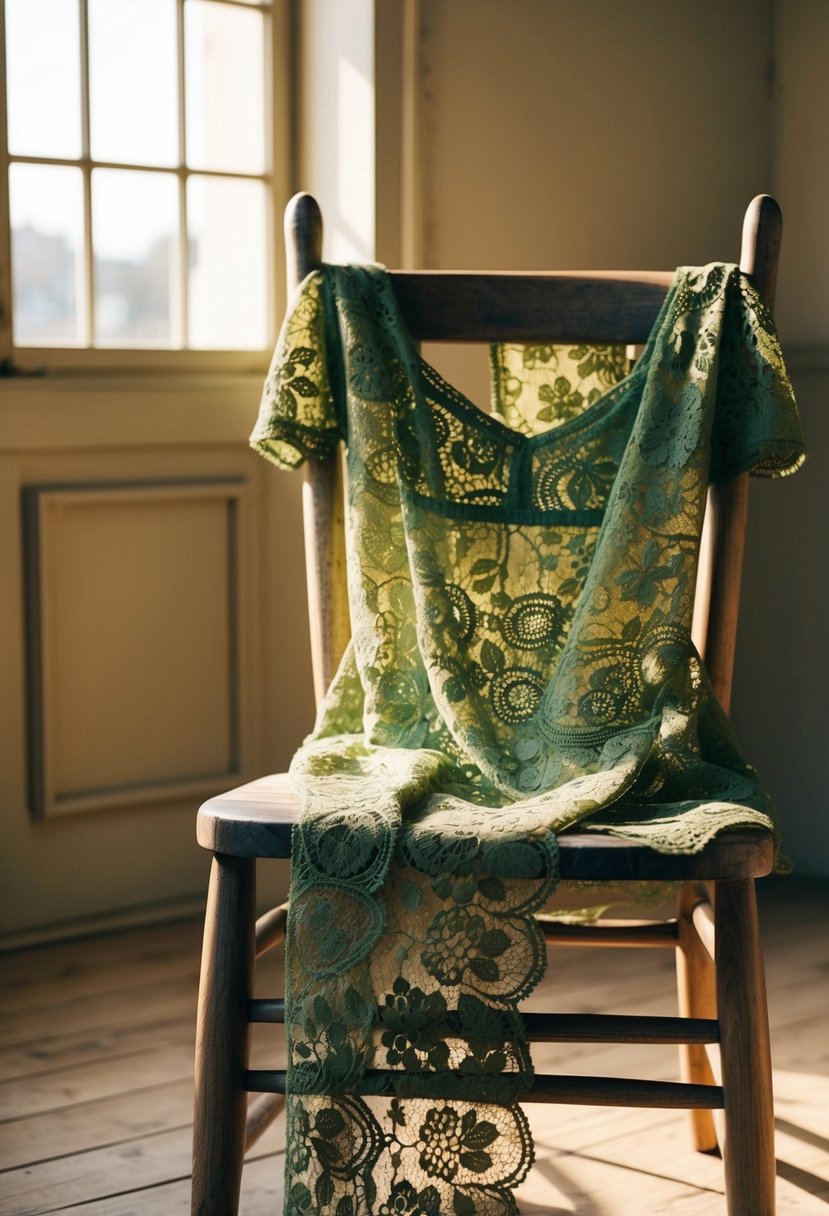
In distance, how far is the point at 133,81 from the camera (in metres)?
2.17

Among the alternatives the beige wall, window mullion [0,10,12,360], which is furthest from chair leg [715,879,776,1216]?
window mullion [0,10,12,360]

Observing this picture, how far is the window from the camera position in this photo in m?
2.10

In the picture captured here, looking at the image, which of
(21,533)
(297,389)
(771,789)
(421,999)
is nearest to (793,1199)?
(421,999)

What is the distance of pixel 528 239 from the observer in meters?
2.26

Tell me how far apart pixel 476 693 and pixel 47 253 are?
1.15 meters

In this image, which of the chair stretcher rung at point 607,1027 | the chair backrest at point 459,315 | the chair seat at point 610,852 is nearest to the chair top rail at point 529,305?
the chair backrest at point 459,315

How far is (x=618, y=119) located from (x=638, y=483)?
120 centimetres

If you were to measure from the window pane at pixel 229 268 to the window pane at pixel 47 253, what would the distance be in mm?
201

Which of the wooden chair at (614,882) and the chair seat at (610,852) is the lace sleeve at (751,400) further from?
the chair seat at (610,852)

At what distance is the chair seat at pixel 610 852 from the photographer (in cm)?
109

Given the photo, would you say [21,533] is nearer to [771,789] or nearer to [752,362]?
[752,362]

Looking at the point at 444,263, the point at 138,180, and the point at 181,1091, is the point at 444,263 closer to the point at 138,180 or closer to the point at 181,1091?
the point at 138,180

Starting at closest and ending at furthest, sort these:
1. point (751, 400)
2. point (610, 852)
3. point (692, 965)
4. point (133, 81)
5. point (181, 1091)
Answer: point (610, 852) → point (751, 400) → point (692, 965) → point (181, 1091) → point (133, 81)

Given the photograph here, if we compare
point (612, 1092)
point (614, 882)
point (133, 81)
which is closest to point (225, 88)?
point (133, 81)
